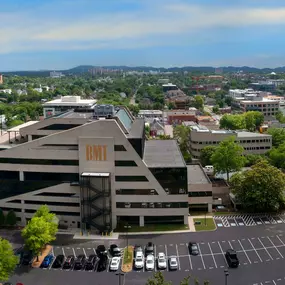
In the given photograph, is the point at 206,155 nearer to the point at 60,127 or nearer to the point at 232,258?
the point at 60,127

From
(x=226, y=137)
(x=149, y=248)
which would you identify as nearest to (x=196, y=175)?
(x=149, y=248)

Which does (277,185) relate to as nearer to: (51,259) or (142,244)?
(142,244)

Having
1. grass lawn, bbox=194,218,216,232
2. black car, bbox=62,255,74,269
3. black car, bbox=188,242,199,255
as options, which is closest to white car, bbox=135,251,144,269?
black car, bbox=188,242,199,255

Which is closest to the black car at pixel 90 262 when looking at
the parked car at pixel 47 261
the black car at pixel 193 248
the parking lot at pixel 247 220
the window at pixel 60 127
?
the parked car at pixel 47 261

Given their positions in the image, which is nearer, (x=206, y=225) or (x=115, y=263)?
(x=115, y=263)

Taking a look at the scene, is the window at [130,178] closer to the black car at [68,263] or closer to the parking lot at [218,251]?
the parking lot at [218,251]

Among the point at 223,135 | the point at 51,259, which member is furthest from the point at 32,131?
the point at 223,135
